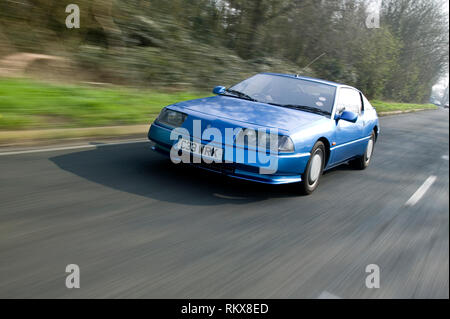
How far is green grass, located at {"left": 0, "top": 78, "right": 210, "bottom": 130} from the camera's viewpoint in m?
6.82

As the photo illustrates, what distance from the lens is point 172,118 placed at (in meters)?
5.30

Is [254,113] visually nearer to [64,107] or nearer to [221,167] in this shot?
[221,167]

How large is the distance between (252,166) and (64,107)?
437 cm

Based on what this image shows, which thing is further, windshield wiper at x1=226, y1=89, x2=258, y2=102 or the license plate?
windshield wiper at x1=226, y1=89, x2=258, y2=102

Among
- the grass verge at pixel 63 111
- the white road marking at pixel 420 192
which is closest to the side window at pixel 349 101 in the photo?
the white road marking at pixel 420 192

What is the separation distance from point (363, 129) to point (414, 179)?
132cm

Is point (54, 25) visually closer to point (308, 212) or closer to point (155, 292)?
point (308, 212)

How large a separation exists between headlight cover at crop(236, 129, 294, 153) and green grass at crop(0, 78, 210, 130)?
347 cm

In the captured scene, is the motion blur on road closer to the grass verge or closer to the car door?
the grass verge

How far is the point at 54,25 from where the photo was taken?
1233cm

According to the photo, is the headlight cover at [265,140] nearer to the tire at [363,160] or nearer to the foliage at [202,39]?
the foliage at [202,39]

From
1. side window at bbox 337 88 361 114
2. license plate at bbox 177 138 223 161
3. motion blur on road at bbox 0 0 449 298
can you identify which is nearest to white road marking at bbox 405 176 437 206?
motion blur on road at bbox 0 0 449 298

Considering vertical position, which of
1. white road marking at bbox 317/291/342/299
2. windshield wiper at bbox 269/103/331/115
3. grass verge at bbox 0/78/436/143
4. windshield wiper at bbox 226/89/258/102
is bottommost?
white road marking at bbox 317/291/342/299

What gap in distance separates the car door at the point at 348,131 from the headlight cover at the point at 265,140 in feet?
4.27
